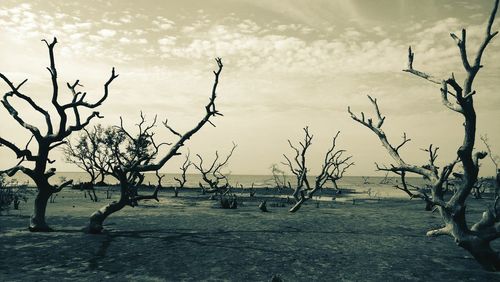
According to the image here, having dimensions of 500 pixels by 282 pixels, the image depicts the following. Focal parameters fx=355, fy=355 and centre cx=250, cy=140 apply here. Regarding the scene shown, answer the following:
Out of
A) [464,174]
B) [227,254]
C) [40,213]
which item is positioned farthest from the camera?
[40,213]

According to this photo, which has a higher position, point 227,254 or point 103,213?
point 103,213

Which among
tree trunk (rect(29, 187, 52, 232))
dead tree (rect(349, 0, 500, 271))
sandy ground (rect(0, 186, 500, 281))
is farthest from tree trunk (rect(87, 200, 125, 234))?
dead tree (rect(349, 0, 500, 271))

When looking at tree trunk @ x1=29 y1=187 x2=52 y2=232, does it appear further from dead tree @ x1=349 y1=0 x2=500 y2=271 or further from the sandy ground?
dead tree @ x1=349 y1=0 x2=500 y2=271

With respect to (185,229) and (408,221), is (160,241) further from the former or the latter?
(408,221)

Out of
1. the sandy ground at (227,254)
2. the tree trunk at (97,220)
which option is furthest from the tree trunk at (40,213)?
the tree trunk at (97,220)

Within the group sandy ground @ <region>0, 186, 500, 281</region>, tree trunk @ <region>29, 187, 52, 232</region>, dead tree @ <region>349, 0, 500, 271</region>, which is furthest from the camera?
tree trunk @ <region>29, 187, 52, 232</region>

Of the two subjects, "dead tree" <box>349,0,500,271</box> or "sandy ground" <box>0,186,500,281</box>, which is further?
"sandy ground" <box>0,186,500,281</box>

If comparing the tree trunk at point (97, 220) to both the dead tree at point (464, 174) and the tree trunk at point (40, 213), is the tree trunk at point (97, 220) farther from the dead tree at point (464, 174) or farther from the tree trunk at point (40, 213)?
the dead tree at point (464, 174)

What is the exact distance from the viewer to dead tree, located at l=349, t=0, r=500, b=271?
284 inches

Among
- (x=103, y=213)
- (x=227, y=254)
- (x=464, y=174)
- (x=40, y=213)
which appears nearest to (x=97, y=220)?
(x=103, y=213)

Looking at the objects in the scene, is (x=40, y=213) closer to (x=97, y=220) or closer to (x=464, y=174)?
(x=97, y=220)

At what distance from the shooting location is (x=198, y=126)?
14961mm

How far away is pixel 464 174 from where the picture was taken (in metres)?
8.12

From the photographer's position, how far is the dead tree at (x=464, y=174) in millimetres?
7225
